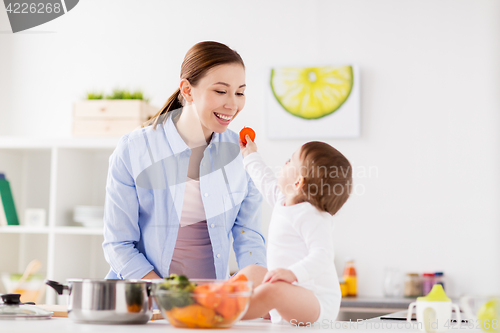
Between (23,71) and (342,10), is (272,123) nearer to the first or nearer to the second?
(342,10)

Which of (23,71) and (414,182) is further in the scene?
(23,71)

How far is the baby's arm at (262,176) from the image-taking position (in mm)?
1085

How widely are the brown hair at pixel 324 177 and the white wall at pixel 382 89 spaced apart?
1.67 meters

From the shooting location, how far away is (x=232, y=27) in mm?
2918

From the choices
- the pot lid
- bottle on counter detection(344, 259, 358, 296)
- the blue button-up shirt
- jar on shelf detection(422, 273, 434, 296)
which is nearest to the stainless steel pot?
the pot lid

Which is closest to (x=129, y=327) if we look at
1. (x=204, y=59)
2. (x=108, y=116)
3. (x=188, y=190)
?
Answer: (x=188, y=190)

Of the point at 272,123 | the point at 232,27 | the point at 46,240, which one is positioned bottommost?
the point at 46,240

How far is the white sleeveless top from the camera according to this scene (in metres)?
1.39

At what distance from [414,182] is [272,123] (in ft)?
2.70

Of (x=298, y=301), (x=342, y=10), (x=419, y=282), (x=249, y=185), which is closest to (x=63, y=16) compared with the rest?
(x=342, y=10)

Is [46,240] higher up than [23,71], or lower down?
lower down

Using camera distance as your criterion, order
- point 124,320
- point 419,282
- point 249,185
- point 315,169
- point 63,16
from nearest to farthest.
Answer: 1. point 124,320
2. point 315,169
3. point 249,185
4. point 419,282
5. point 63,16

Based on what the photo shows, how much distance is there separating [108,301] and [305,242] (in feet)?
1.16

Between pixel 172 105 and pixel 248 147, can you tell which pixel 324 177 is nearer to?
pixel 248 147
